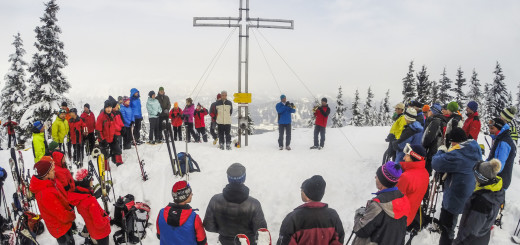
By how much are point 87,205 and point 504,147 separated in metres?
7.33

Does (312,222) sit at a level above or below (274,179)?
above

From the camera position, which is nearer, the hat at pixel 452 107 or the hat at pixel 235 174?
the hat at pixel 235 174

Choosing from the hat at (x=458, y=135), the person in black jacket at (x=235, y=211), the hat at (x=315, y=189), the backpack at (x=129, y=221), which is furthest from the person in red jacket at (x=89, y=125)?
the hat at (x=458, y=135)

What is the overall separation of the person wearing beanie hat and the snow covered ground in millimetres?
3160

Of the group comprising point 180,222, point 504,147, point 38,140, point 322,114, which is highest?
point 322,114

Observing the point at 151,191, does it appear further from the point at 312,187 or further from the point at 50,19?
the point at 50,19

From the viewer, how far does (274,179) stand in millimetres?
8156

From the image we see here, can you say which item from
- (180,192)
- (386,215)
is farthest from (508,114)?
(180,192)

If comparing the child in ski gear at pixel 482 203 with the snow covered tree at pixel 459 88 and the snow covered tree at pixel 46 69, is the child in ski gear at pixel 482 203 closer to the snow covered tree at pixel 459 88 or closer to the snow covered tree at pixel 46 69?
the snow covered tree at pixel 46 69

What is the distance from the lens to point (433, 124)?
611 centimetres

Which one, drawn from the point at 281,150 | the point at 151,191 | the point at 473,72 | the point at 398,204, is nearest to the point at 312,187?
the point at 398,204

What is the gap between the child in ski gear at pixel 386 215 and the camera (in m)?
3.20

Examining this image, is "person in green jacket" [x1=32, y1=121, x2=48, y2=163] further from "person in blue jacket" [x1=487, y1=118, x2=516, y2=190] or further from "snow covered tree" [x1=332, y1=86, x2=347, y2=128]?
"snow covered tree" [x1=332, y1=86, x2=347, y2=128]

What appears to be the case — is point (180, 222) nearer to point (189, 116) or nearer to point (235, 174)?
point (235, 174)
